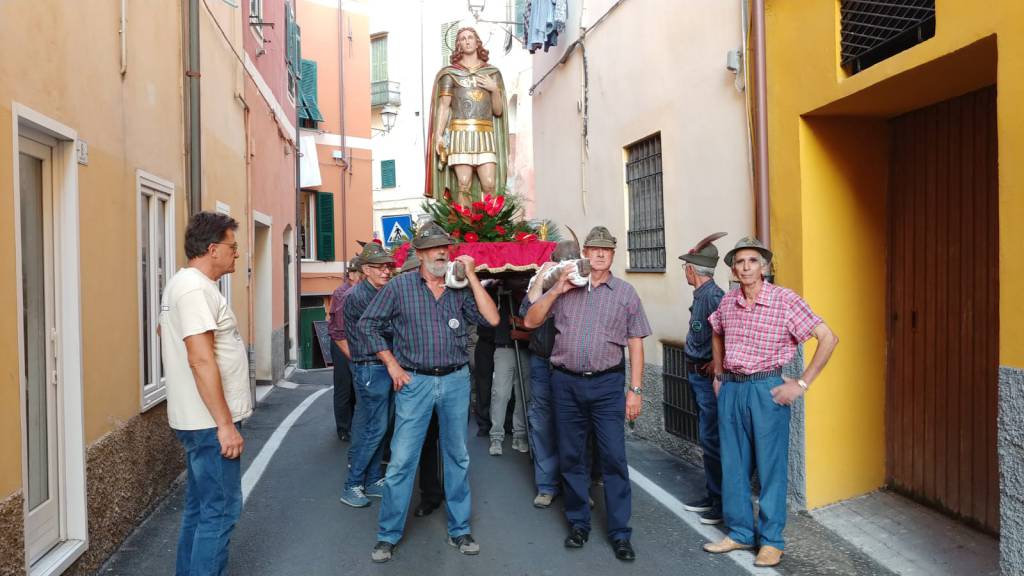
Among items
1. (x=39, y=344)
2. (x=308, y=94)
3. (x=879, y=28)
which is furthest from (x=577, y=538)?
(x=308, y=94)

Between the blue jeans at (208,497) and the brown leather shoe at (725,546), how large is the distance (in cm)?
273

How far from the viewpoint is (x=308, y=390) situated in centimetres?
1320

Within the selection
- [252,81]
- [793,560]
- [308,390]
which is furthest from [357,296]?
[308,390]

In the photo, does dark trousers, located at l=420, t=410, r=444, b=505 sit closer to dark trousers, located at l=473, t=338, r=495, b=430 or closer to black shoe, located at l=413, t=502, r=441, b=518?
black shoe, located at l=413, t=502, r=441, b=518

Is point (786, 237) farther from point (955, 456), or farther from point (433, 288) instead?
point (433, 288)

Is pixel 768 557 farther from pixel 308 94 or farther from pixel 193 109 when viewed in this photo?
pixel 308 94

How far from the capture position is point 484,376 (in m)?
8.39

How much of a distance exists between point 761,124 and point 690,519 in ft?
9.33

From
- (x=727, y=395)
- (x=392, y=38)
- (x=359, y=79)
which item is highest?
(x=392, y=38)

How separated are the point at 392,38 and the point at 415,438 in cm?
2855

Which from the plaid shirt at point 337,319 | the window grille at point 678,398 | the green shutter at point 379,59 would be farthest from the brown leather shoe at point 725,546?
the green shutter at point 379,59

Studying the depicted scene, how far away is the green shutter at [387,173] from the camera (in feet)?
101

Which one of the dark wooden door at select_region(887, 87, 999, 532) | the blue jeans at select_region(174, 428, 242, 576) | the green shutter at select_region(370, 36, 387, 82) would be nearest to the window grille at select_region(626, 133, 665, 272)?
the dark wooden door at select_region(887, 87, 999, 532)

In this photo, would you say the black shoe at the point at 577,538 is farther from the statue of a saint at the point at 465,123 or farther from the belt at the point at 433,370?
the statue of a saint at the point at 465,123
